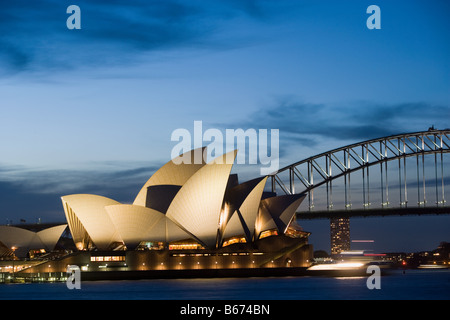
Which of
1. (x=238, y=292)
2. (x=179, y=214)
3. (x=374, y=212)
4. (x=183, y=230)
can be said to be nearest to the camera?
(x=238, y=292)

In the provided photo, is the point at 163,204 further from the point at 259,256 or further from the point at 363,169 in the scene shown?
the point at 363,169

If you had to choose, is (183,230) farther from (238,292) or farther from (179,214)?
(238,292)

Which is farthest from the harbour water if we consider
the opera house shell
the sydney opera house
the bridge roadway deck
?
the bridge roadway deck

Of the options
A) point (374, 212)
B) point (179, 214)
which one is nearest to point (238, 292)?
point (179, 214)

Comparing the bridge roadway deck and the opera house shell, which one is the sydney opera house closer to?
the opera house shell

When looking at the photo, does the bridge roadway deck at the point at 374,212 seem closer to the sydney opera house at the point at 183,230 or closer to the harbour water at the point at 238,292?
the sydney opera house at the point at 183,230

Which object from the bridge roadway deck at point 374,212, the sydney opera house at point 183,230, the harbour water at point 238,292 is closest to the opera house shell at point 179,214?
the sydney opera house at point 183,230

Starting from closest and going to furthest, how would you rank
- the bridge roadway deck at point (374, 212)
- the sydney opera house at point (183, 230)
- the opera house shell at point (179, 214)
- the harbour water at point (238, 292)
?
the harbour water at point (238, 292)
the opera house shell at point (179, 214)
the sydney opera house at point (183, 230)
the bridge roadway deck at point (374, 212)
